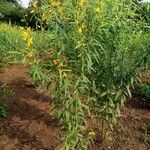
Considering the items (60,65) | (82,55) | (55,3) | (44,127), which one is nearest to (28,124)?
(44,127)

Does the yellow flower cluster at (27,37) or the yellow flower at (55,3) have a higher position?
the yellow flower at (55,3)

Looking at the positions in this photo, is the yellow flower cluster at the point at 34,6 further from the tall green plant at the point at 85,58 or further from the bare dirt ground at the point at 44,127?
the bare dirt ground at the point at 44,127

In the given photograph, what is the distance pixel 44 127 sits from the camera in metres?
6.73

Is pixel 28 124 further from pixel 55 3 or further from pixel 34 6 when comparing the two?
pixel 55 3

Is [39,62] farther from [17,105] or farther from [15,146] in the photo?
[17,105]

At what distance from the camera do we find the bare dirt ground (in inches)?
247

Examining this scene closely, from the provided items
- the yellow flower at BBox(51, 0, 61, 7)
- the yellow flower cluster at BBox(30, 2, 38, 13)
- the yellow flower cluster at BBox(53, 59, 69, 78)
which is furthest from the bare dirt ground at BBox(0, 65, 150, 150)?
the yellow flower at BBox(51, 0, 61, 7)

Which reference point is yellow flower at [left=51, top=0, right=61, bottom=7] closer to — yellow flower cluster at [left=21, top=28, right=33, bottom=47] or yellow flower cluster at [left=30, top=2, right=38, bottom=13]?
yellow flower cluster at [left=30, top=2, right=38, bottom=13]

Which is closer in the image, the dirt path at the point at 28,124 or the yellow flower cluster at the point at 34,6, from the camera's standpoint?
the yellow flower cluster at the point at 34,6

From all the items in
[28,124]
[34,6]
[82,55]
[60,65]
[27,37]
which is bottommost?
[28,124]

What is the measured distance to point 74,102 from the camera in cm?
509

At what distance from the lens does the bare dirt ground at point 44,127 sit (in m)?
6.27

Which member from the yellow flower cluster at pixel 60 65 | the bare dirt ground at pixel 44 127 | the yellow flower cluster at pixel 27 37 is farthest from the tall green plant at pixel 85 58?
the bare dirt ground at pixel 44 127

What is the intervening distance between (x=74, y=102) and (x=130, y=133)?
1.96m
